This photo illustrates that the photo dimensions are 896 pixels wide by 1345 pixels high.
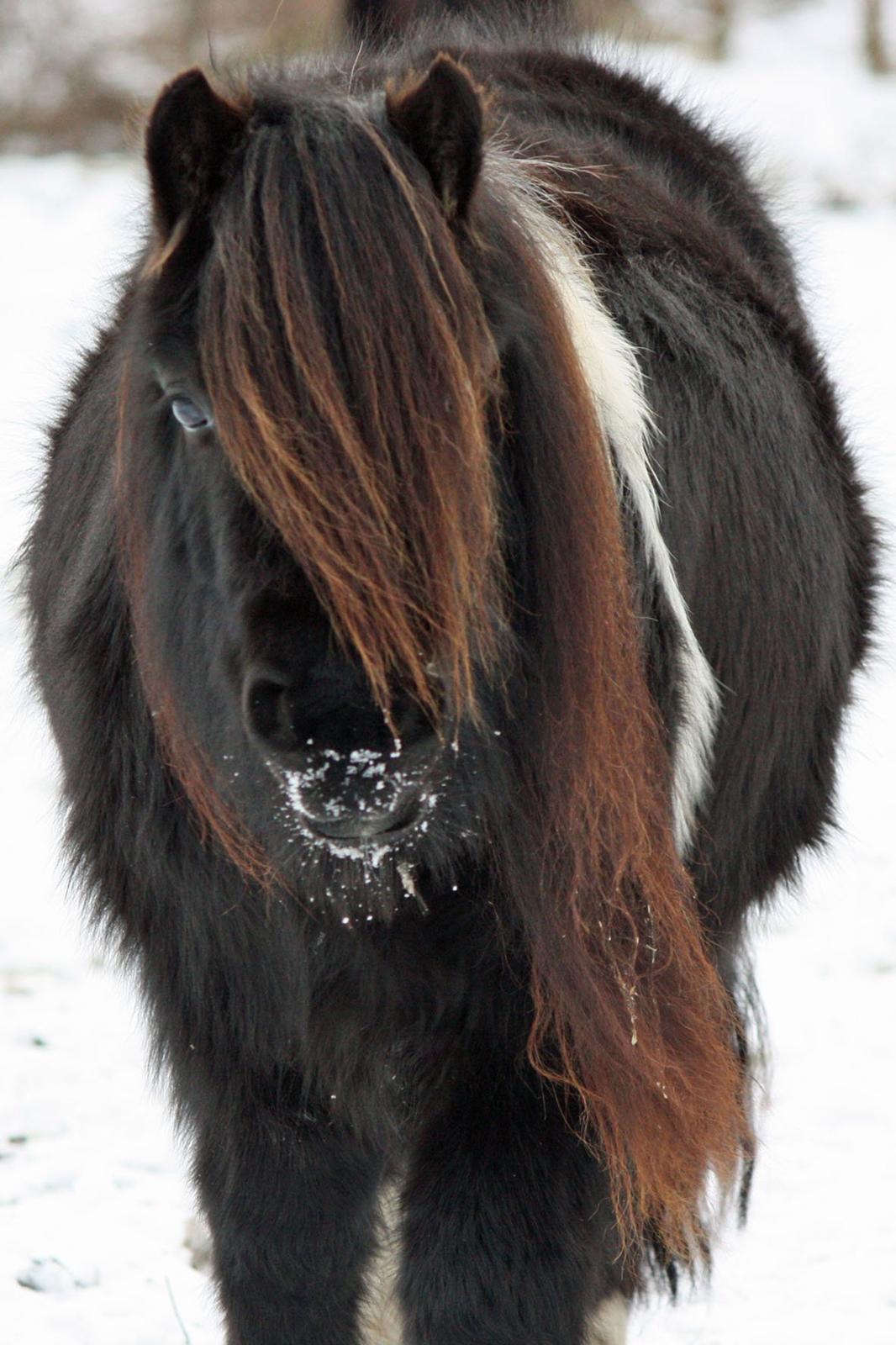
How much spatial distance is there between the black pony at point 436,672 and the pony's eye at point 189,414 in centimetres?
2

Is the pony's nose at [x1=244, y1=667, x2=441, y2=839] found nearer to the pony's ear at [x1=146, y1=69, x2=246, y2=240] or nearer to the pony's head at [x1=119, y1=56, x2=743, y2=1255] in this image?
the pony's head at [x1=119, y1=56, x2=743, y2=1255]

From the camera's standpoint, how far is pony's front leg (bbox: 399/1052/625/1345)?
212cm

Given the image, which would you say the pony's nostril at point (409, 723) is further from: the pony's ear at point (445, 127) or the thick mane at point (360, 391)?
the pony's ear at point (445, 127)

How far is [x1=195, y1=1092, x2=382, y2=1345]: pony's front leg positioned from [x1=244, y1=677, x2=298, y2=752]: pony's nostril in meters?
0.90

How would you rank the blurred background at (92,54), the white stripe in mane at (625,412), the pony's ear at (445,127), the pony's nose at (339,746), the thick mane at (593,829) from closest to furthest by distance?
the pony's nose at (339,746)
the pony's ear at (445,127)
the thick mane at (593,829)
the white stripe in mane at (625,412)
the blurred background at (92,54)

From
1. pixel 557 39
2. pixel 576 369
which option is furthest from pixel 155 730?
pixel 557 39

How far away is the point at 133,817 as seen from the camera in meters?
2.24

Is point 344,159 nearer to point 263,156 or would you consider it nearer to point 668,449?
point 263,156

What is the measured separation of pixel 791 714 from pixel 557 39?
1.78 meters

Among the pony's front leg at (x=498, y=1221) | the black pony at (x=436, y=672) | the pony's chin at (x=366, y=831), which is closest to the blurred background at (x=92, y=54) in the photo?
the black pony at (x=436, y=672)

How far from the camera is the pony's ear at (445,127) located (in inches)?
68.1

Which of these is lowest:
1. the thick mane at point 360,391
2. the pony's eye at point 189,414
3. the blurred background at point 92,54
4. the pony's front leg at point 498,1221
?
the blurred background at point 92,54

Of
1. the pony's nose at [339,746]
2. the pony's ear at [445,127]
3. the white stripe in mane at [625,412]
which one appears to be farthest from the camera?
the white stripe in mane at [625,412]

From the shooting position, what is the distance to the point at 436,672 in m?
1.70
